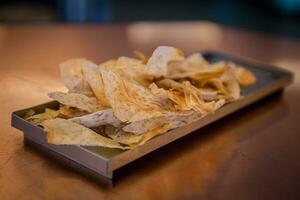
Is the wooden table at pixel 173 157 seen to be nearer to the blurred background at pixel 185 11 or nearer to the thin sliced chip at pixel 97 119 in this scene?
the thin sliced chip at pixel 97 119

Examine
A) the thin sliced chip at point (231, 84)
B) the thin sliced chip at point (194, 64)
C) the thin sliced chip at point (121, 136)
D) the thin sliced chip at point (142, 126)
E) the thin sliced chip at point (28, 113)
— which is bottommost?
the thin sliced chip at point (121, 136)

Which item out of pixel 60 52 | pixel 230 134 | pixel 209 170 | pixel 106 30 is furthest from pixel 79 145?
pixel 106 30

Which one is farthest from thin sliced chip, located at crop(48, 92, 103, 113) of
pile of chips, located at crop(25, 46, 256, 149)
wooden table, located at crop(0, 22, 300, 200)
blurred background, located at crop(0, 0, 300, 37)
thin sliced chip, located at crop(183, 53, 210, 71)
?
blurred background, located at crop(0, 0, 300, 37)

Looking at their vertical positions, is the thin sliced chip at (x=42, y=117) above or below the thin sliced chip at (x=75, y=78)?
below

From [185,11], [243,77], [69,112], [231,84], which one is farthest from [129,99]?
[185,11]

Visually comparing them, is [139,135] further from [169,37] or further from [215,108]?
[169,37]

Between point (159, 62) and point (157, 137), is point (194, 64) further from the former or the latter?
point (157, 137)

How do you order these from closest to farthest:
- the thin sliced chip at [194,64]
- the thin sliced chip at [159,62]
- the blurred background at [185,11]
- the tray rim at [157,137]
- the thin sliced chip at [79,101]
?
the tray rim at [157,137] < the thin sliced chip at [79,101] < the thin sliced chip at [159,62] < the thin sliced chip at [194,64] < the blurred background at [185,11]

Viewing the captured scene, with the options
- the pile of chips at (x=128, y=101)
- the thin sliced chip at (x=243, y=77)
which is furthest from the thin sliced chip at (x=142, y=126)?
the thin sliced chip at (x=243, y=77)
